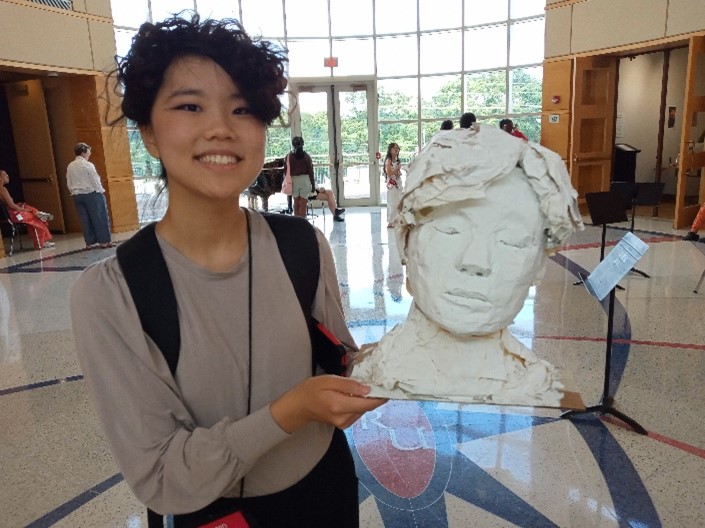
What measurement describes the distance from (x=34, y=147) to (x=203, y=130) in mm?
10309

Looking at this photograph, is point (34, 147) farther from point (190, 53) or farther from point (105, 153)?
point (190, 53)

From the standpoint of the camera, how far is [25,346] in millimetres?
4242

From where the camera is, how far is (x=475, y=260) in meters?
1.35

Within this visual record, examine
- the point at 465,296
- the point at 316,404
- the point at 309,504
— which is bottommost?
the point at 309,504

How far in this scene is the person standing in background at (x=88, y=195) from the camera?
7.72m

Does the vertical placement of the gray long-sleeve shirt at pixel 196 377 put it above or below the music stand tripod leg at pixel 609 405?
above

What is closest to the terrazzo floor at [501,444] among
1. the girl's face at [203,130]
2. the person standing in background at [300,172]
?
the girl's face at [203,130]


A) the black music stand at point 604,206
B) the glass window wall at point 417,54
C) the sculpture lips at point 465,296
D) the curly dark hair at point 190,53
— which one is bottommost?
the black music stand at point 604,206

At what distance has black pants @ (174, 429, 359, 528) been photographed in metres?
1.24

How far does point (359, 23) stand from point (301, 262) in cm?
1208

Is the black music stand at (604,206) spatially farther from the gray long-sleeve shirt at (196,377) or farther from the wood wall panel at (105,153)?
the wood wall panel at (105,153)

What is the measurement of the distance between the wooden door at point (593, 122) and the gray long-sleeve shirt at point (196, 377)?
351 inches

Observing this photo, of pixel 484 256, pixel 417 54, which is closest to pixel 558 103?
pixel 417 54

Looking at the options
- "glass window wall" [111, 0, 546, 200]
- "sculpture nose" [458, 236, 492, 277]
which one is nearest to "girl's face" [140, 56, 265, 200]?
"sculpture nose" [458, 236, 492, 277]
